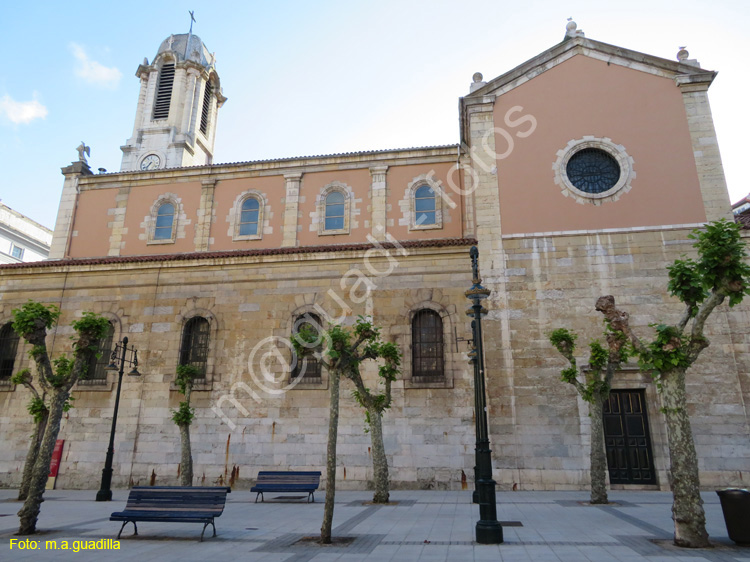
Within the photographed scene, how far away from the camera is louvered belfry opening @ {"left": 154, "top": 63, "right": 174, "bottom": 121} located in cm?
3703

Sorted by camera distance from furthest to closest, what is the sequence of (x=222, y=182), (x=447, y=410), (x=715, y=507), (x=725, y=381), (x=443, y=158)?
1. (x=222, y=182)
2. (x=443, y=158)
3. (x=447, y=410)
4. (x=725, y=381)
5. (x=715, y=507)

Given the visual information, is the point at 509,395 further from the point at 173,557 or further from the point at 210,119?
the point at 210,119

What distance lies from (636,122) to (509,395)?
11.2 meters

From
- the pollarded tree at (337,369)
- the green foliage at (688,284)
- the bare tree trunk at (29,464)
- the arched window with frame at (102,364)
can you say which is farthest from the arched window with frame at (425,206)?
the bare tree trunk at (29,464)

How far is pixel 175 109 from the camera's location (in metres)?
36.6

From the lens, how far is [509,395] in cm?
1675

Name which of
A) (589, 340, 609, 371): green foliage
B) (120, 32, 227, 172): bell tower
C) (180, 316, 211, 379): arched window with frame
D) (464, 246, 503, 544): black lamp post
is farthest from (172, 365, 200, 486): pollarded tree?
(120, 32, 227, 172): bell tower

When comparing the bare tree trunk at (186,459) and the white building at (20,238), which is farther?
the white building at (20,238)

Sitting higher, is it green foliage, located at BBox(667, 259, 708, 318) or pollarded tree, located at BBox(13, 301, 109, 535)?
green foliage, located at BBox(667, 259, 708, 318)

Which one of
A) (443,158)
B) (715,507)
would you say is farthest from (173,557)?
(443,158)

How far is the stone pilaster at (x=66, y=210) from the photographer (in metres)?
23.8

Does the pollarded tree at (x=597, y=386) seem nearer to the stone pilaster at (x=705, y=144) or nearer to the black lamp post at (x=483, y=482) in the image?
the black lamp post at (x=483, y=482)

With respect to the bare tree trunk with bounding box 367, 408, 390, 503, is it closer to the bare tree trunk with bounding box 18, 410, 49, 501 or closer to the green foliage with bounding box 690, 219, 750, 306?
the green foliage with bounding box 690, 219, 750, 306

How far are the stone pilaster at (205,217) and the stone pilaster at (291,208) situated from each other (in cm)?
354
